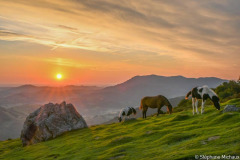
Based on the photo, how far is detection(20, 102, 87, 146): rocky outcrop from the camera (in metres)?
46.8

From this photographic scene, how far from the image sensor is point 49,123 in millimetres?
48375

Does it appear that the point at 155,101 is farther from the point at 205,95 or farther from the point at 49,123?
the point at 49,123

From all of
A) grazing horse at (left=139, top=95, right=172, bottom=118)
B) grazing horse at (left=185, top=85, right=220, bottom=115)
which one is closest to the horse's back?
grazing horse at (left=139, top=95, right=172, bottom=118)

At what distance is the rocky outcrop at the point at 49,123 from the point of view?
4678 cm

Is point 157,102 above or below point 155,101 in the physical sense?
below

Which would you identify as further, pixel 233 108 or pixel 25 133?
pixel 25 133

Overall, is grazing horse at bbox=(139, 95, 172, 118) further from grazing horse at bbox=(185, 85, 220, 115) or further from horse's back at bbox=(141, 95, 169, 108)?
grazing horse at bbox=(185, 85, 220, 115)

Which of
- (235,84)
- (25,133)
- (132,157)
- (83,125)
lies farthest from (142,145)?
(235,84)

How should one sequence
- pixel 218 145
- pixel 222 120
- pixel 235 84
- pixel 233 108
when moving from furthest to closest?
pixel 235 84, pixel 233 108, pixel 222 120, pixel 218 145

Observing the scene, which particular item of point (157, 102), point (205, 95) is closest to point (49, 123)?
point (157, 102)

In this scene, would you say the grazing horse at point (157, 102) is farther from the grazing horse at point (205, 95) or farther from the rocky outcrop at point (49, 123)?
the rocky outcrop at point (49, 123)

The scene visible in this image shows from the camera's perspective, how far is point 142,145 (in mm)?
21625

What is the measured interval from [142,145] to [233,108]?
1273 cm

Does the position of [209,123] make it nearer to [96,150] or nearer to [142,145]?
[142,145]
